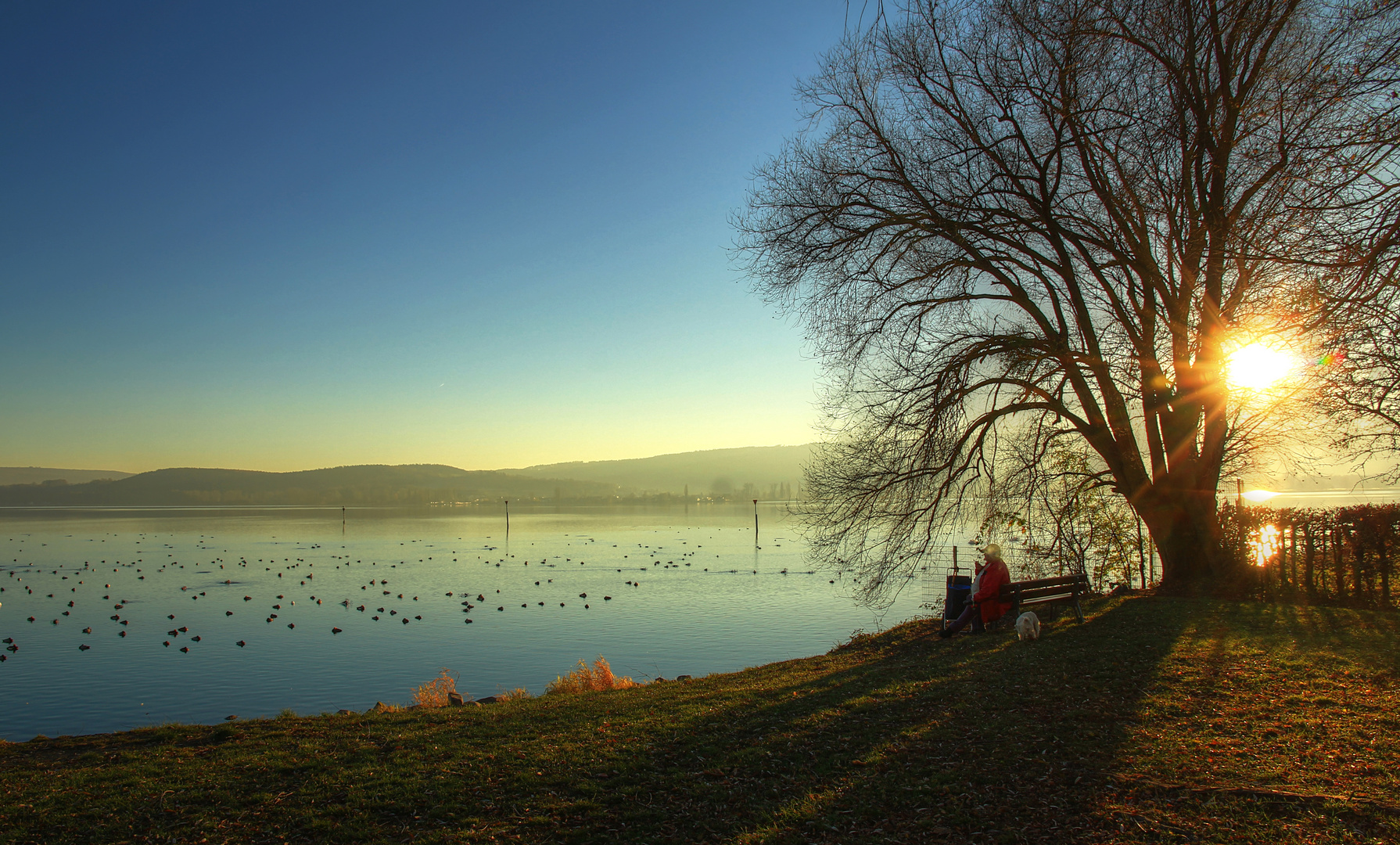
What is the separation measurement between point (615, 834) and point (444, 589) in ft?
117

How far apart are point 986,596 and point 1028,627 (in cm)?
160

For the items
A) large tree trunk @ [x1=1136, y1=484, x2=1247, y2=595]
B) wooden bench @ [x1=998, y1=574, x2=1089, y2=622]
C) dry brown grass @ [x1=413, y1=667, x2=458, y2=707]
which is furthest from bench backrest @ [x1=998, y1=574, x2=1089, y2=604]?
dry brown grass @ [x1=413, y1=667, x2=458, y2=707]

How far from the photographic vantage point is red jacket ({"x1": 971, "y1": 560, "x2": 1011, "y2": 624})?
14023 millimetres

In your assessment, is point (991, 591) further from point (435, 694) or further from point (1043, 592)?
→ point (435, 694)

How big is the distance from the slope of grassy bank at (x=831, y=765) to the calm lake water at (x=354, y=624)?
30.2 ft

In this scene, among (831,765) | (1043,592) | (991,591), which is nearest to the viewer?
(831,765)

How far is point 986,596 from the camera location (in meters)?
14.1

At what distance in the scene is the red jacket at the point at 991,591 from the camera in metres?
14.0

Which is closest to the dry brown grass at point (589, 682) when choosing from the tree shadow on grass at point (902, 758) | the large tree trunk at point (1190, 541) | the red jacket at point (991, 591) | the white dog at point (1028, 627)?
→ the tree shadow on grass at point (902, 758)

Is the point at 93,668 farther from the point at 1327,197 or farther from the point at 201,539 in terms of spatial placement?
the point at 201,539

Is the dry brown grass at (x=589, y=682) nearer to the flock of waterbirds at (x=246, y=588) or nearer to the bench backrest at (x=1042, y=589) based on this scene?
the bench backrest at (x=1042, y=589)

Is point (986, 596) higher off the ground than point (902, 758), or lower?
higher

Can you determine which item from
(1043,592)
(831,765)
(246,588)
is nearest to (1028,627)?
(1043,592)

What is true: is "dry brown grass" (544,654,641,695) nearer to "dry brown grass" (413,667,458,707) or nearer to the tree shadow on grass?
"dry brown grass" (413,667,458,707)
